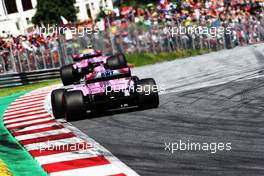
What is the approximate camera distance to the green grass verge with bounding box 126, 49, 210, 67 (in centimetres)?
3130

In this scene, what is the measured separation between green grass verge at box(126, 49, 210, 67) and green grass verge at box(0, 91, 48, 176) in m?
18.5

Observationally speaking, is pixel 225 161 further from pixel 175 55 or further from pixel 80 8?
pixel 80 8

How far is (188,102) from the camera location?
45.9 feet

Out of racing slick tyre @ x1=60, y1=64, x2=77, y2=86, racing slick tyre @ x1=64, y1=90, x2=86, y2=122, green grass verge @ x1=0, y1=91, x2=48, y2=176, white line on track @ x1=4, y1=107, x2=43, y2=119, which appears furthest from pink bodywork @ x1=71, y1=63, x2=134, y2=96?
racing slick tyre @ x1=60, y1=64, x2=77, y2=86

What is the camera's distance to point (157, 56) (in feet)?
106

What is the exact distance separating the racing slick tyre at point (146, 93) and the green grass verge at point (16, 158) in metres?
2.79

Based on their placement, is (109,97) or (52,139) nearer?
(52,139)

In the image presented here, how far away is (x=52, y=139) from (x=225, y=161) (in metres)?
4.44

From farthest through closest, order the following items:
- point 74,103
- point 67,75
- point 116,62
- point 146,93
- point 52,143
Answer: point 67,75, point 116,62, point 146,93, point 74,103, point 52,143

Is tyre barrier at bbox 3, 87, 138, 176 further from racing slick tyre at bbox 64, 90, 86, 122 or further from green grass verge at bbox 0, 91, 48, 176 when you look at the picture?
racing slick tyre at bbox 64, 90, 86, 122

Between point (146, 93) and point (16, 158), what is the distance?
13.2 feet

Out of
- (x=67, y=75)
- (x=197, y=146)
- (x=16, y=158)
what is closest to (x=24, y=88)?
(x=67, y=75)

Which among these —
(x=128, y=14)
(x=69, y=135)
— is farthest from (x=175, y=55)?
(x=69, y=135)

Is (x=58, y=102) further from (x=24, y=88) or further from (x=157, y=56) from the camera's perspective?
(x=157, y=56)
